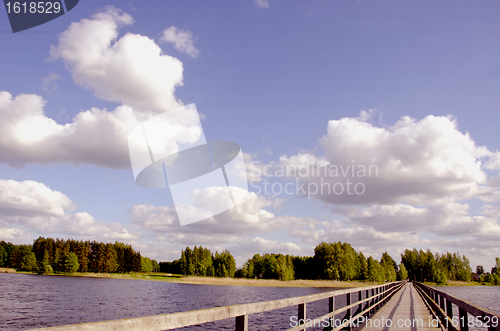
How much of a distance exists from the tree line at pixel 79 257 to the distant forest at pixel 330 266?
2262cm

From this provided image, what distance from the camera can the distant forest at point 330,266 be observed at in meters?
99.1

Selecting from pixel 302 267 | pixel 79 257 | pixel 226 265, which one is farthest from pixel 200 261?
pixel 79 257

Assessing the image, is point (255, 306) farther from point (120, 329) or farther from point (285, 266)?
point (285, 266)

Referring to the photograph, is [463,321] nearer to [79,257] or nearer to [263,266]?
[263,266]

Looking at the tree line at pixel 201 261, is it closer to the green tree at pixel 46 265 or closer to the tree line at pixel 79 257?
the tree line at pixel 79 257

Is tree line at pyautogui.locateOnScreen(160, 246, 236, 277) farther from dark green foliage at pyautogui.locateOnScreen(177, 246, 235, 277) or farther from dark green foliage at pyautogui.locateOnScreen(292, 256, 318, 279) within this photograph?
dark green foliage at pyautogui.locateOnScreen(292, 256, 318, 279)

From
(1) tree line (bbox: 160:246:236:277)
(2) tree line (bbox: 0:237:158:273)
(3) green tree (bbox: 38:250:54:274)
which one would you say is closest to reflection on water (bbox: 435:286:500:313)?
(1) tree line (bbox: 160:246:236:277)

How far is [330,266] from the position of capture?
318 feet

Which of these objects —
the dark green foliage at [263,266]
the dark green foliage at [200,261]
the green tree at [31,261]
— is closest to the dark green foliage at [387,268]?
the dark green foliage at [263,266]

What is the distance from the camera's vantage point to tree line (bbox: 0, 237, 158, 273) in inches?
4700

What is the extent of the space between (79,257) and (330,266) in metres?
88.6

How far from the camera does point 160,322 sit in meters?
2.71

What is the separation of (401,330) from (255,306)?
7.82 metres

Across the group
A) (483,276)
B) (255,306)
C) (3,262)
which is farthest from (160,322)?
(483,276)
